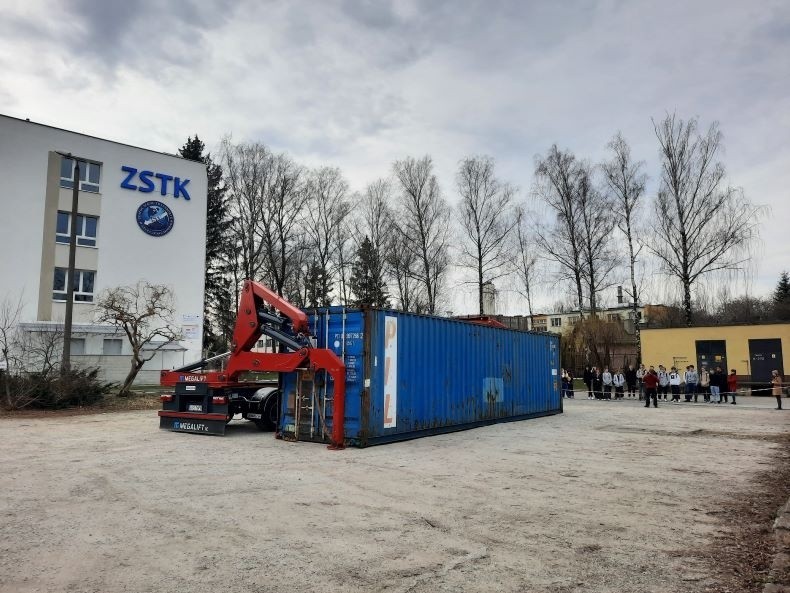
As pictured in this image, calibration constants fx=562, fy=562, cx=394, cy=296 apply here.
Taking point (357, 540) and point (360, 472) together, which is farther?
point (360, 472)

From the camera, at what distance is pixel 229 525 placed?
5.84 m

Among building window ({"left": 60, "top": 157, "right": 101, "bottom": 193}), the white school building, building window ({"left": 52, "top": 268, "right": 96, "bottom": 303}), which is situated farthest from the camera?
Result: building window ({"left": 60, "top": 157, "right": 101, "bottom": 193})

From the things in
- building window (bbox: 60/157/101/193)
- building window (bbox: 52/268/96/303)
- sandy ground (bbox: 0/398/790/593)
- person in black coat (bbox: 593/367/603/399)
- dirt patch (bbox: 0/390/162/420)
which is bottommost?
sandy ground (bbox: 0/398/790/593)

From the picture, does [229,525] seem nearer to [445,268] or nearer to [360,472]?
[360,472]

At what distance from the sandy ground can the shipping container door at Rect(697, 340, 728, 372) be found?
1925 centimetres

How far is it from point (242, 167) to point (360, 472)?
33654mm

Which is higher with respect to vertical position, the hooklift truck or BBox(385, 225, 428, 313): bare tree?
BBox(385, 225, 428, 313): bare tree

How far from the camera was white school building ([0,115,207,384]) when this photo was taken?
93.9 feet

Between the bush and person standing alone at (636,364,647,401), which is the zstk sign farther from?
person standing alone at (636,364,647,401)

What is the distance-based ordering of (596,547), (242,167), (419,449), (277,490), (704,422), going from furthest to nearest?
(242,167)
(704,422)
(419,449)
(277,490)
(596,547)

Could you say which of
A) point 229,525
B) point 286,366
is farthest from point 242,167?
point 229,525

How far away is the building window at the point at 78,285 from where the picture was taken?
97.0 ft

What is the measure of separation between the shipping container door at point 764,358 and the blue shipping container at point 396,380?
1989cm

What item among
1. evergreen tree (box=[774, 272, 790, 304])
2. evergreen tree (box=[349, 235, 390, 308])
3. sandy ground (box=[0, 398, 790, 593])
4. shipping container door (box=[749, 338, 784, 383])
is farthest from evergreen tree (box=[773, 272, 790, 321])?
sandy ground (box=[0, 398, 790, 593])
